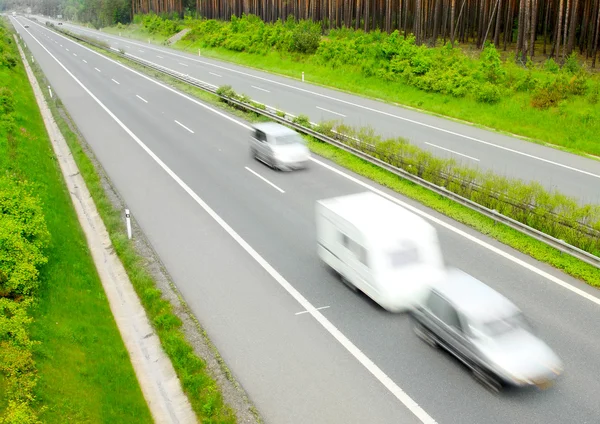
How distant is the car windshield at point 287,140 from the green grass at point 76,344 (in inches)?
320

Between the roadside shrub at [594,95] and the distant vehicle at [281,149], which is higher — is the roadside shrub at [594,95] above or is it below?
above

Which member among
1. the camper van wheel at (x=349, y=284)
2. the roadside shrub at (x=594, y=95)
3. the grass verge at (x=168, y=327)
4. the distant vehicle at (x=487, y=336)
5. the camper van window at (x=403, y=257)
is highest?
the roadside shrub at (x=594, y=95)

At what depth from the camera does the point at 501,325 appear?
9.66 metres

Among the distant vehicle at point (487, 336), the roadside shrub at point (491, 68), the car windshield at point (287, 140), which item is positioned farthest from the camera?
the roadside shrub at point (491, 68)

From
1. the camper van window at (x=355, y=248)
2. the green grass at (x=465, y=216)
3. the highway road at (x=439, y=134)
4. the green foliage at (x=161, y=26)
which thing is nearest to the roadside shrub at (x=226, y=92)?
the highway road at (x=439, y=134)

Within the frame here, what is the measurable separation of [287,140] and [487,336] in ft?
44.9

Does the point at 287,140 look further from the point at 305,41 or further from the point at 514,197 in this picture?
the point at 305,41

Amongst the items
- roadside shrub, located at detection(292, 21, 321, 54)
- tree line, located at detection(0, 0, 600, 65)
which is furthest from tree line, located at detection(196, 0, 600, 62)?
roadside shrub, located at detection(292, 21, 321, 54)

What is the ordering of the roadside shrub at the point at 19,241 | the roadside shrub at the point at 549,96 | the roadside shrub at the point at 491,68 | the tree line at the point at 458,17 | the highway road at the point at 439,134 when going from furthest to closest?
the tree line at the point at 458,17 < the roadside shrub at the point at 491,68 < the roadside shrub at the point at 549,96 < the highway road at the point at 439,134 < the roadside shrub at the point at 19,241

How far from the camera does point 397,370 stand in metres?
10.1

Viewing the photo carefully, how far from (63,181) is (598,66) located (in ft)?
106

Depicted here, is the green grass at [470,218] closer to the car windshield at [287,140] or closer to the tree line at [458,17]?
the car windshield at [287,140]

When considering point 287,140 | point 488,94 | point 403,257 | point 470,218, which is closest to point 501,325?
point 403,257

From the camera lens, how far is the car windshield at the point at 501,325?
952 cm
